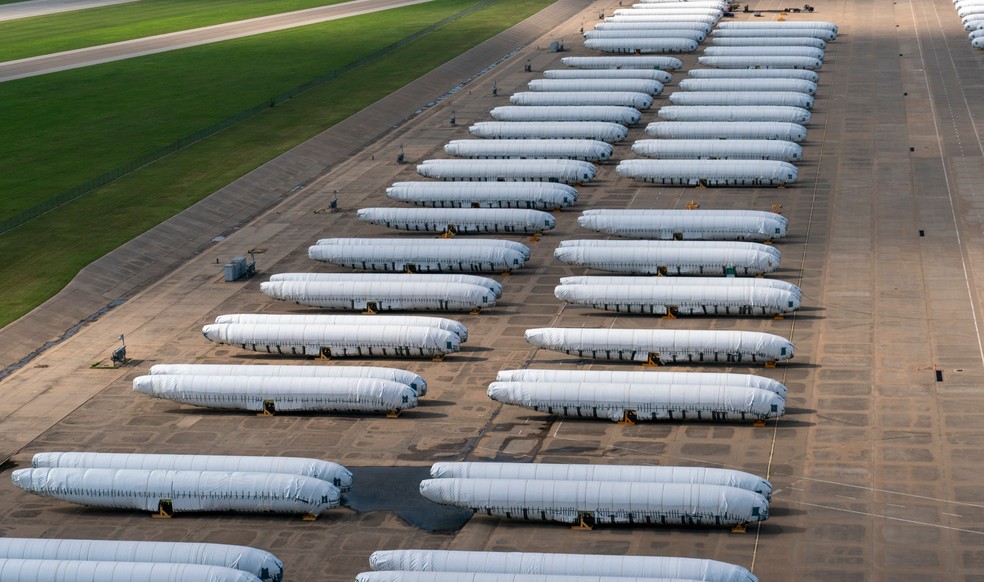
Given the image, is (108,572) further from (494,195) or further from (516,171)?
(516,171)

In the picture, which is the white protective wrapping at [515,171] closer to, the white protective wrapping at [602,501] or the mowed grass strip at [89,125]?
the mowed grass strip at [89,125]

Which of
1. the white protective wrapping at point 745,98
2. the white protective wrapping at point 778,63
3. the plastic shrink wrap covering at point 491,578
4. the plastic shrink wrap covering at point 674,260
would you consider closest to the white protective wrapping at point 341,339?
the plastic shrink wrap covering at point 674,260

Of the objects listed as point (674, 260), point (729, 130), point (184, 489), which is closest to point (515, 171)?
point (729, 130)

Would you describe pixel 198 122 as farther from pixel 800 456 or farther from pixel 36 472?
pixel 800 456

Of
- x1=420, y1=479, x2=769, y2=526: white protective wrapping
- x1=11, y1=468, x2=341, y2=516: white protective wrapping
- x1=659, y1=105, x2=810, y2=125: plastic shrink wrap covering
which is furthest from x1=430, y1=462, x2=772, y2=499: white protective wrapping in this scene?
x1=659, y1=105, x2=810, y2=125: plastic shrink wrap covering

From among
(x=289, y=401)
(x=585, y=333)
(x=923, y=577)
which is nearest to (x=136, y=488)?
(x=289, y=401)

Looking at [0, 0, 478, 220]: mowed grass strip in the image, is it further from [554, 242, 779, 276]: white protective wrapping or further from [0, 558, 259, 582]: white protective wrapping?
[0, 558, 259, 582]: white protective wrapping
